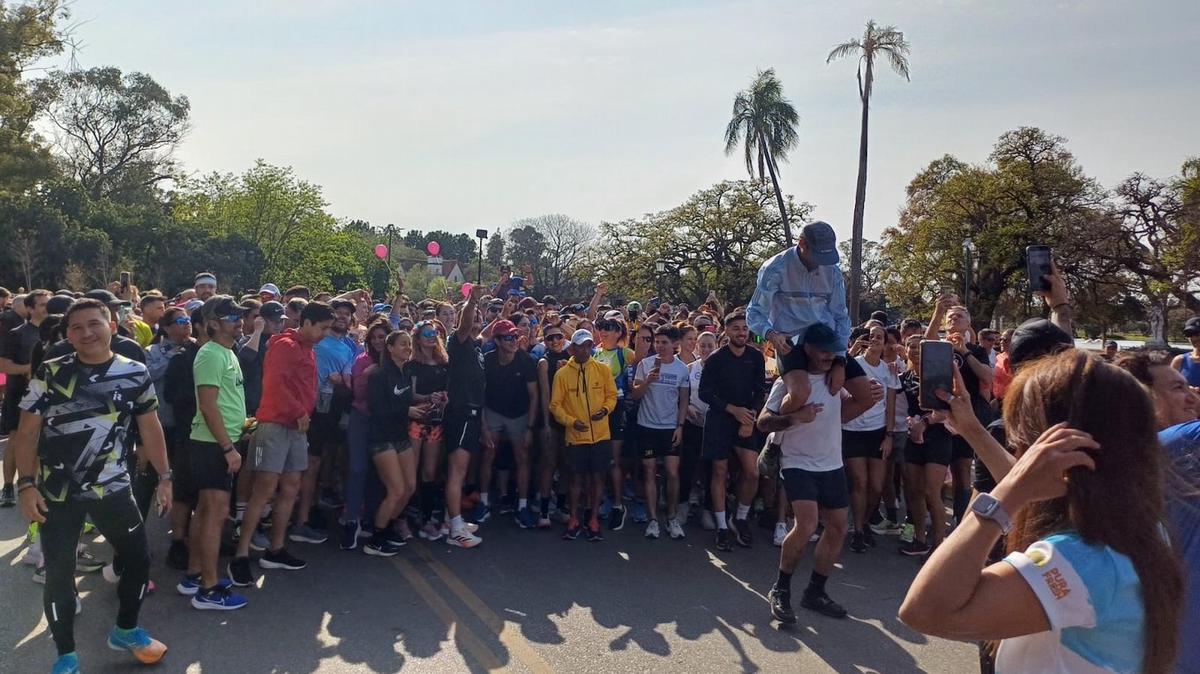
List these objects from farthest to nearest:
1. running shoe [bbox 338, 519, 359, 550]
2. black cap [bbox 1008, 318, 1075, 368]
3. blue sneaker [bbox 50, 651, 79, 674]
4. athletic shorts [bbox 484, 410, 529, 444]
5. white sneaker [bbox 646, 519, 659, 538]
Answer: athletic shorts [bbox 484, 410, 529, 444]
white sneaker [bbox 646, 519, 659, 538]
running shoe [bbox 338, 519, 359, 550]
blue sneaker [bbox 50, 651, 79, 674]
black cap [bbox 1008, 318, 1075, 368]

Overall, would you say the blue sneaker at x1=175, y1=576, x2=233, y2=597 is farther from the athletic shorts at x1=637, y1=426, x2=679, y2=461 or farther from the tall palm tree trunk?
the tall palm tree trunk

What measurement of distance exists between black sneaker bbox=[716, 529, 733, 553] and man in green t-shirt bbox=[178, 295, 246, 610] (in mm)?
4101

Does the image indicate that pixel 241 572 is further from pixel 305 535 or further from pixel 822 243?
pixel 822 243

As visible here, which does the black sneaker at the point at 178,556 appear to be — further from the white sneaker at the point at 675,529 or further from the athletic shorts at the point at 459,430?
the white sneaker at the point at 675,529

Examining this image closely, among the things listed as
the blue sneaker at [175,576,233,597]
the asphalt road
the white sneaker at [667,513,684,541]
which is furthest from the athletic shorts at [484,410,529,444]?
the blue sneaker at [175,576,233,597]

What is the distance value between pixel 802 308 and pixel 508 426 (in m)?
3.67

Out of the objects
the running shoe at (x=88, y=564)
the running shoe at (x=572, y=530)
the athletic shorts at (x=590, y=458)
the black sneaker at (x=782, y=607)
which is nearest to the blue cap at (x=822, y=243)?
the black sneaker at (x=782, y=607)

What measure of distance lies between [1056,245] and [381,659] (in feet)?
103

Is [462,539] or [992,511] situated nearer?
[992,511]

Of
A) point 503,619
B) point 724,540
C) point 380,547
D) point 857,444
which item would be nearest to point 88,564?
point 380,547

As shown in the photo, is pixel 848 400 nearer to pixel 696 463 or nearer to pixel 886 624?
pixel 886 624

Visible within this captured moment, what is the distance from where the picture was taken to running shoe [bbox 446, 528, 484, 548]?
720 cm

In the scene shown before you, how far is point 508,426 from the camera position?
8.14 m

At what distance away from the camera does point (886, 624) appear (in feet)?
18.2
